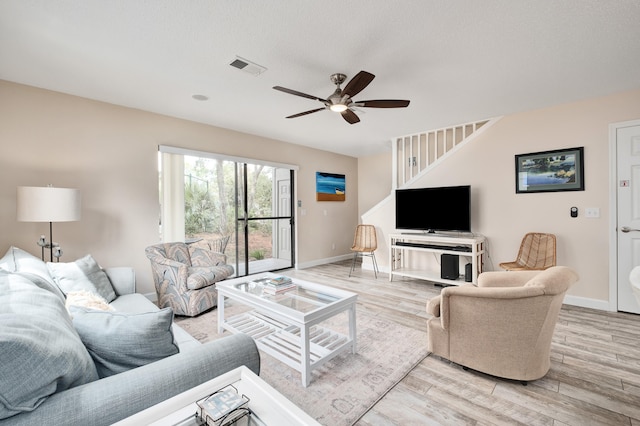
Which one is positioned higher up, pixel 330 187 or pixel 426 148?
pixel 426 148

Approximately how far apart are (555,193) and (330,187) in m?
3.85

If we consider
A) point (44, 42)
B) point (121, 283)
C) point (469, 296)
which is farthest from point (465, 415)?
point (44, 42)

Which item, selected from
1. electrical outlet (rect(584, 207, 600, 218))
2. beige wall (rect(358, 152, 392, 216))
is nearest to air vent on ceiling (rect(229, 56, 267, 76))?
electrical outlet (rect(584, 207, 600, 218))

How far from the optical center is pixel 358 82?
90.2 inches

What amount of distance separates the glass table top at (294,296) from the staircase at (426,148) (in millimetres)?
3036

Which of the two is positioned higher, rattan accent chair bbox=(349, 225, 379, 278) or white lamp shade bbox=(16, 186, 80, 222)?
white lamp shade bbox=(16, 186, 80, 222)

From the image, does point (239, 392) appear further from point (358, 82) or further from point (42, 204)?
point (42, 204)

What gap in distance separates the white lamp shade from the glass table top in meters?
1.66

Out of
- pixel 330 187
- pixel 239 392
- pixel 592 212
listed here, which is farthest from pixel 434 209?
pixel 239 392

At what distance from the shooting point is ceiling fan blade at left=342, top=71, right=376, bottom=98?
7.06 ft

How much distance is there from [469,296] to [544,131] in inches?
118

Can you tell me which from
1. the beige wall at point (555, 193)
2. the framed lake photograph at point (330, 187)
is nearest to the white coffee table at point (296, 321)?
the beige wall at point (555, 193)

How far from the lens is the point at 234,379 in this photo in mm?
1087

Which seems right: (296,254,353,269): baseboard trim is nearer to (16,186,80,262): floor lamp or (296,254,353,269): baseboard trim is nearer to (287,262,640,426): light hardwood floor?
(287,262,640,426): light hardwood floor
